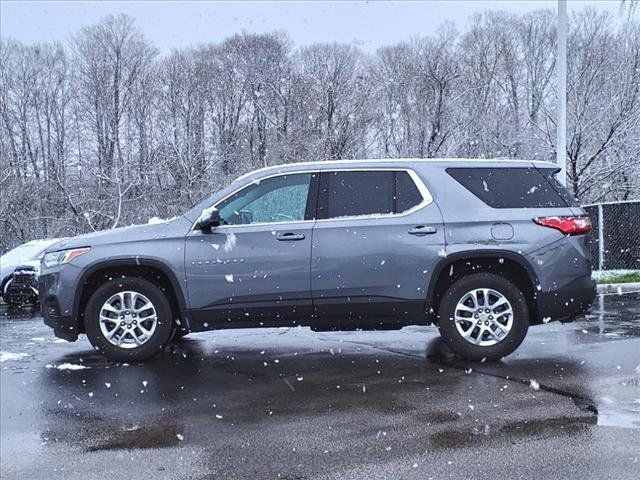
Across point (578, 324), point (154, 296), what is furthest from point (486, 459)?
point (578, 324)

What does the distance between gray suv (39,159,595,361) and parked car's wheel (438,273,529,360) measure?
0.01 metres

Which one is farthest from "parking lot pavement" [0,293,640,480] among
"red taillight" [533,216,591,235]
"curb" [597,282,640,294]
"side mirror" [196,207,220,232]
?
"curb" [597,282,640,294]

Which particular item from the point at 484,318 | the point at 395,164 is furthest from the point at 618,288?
the point at 395,164

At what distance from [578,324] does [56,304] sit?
5.90 meters

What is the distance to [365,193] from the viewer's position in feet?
20.4

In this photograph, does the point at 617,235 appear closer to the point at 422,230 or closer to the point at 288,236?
the point at 422,230

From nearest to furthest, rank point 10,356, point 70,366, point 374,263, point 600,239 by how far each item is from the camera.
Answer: point 374,263
point 70,366
point 10,356
point 600,239

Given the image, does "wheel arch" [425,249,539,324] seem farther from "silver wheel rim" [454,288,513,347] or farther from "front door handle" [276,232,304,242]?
"front door handle" [276,232,304,242]

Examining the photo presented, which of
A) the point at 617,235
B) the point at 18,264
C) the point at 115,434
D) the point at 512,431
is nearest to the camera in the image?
the point at 512,431

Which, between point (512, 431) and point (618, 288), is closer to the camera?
point (512, 431)

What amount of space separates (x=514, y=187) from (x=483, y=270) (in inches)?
32.9

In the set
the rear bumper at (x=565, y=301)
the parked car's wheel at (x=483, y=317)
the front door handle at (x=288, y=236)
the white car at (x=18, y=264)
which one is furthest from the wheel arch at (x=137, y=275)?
the white car at (x=18, y=264)

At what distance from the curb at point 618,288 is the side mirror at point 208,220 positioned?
8.57 m

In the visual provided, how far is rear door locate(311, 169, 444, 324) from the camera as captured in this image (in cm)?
593
